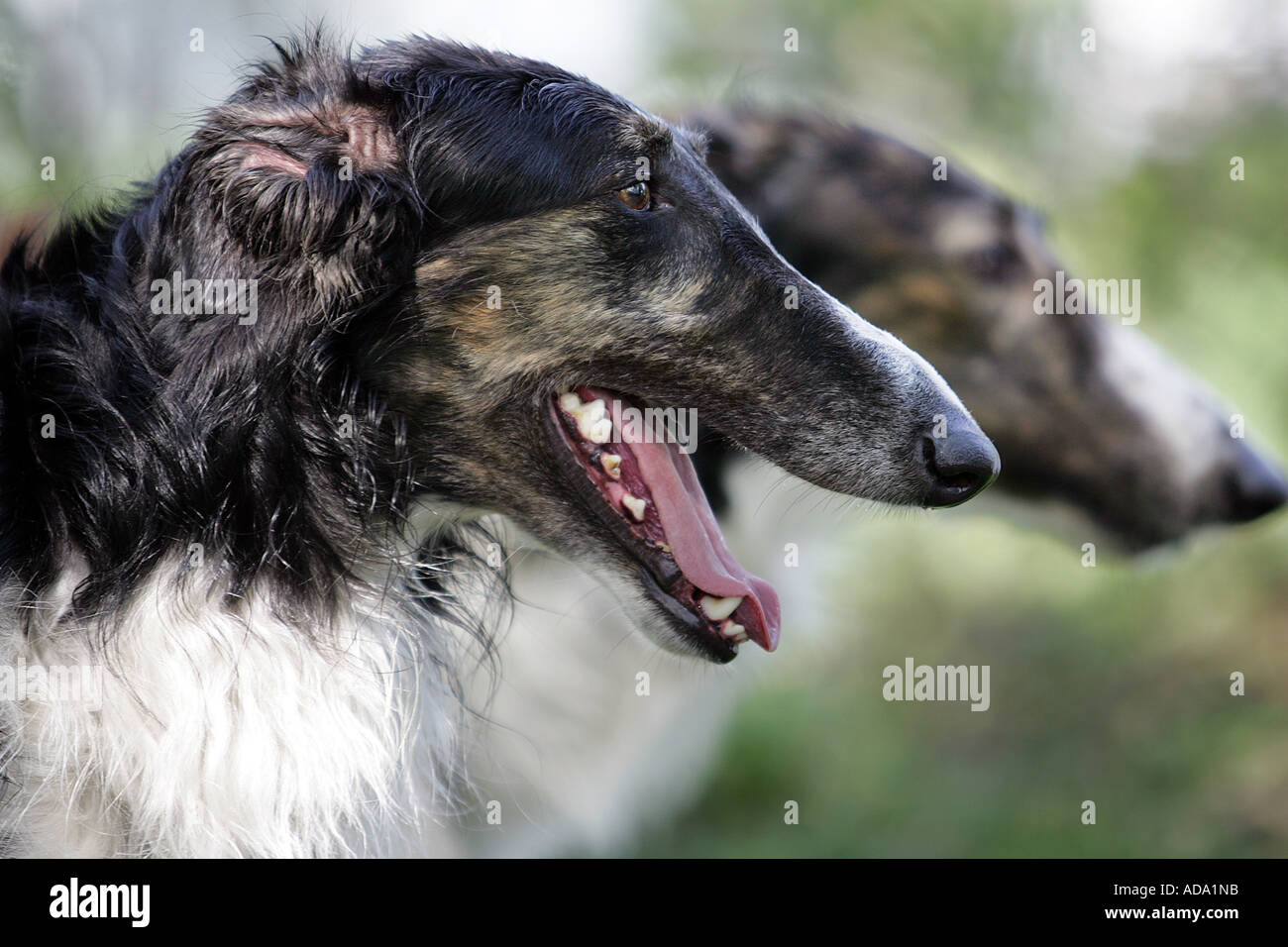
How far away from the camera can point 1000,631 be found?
709cm

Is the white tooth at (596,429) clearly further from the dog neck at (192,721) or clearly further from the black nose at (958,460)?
the black nose at (958,460)

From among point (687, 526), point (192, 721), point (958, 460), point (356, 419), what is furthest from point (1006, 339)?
point (192, 721)

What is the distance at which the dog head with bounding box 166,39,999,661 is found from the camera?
246 centimetres

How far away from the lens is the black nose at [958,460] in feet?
8.17

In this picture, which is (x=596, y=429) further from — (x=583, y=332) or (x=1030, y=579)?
(x=1030, y=579)

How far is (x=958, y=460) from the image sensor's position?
2.49 metres

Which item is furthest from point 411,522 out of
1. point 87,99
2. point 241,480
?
point 87,99

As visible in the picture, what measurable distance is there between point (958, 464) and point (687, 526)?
1.90ft

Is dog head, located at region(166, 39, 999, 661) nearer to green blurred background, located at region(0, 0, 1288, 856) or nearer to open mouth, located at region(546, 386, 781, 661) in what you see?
open mouth, located at region(546, 386, 781, 661)

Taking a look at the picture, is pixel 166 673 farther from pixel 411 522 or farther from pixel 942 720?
pixel 942 720

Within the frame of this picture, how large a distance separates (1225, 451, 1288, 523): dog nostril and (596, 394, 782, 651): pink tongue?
88.4 inches

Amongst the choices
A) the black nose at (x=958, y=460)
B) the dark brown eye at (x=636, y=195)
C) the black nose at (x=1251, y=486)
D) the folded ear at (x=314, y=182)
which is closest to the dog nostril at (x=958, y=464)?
the black nose at (x=958, y=460)

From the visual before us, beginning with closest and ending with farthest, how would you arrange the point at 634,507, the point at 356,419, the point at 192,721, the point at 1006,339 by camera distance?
1. the point at 192,721
2. the point at 356,419
3. the point at 634,507
4. the point at 1006,339

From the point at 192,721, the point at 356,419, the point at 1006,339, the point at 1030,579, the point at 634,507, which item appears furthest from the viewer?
the point at 1030,579
